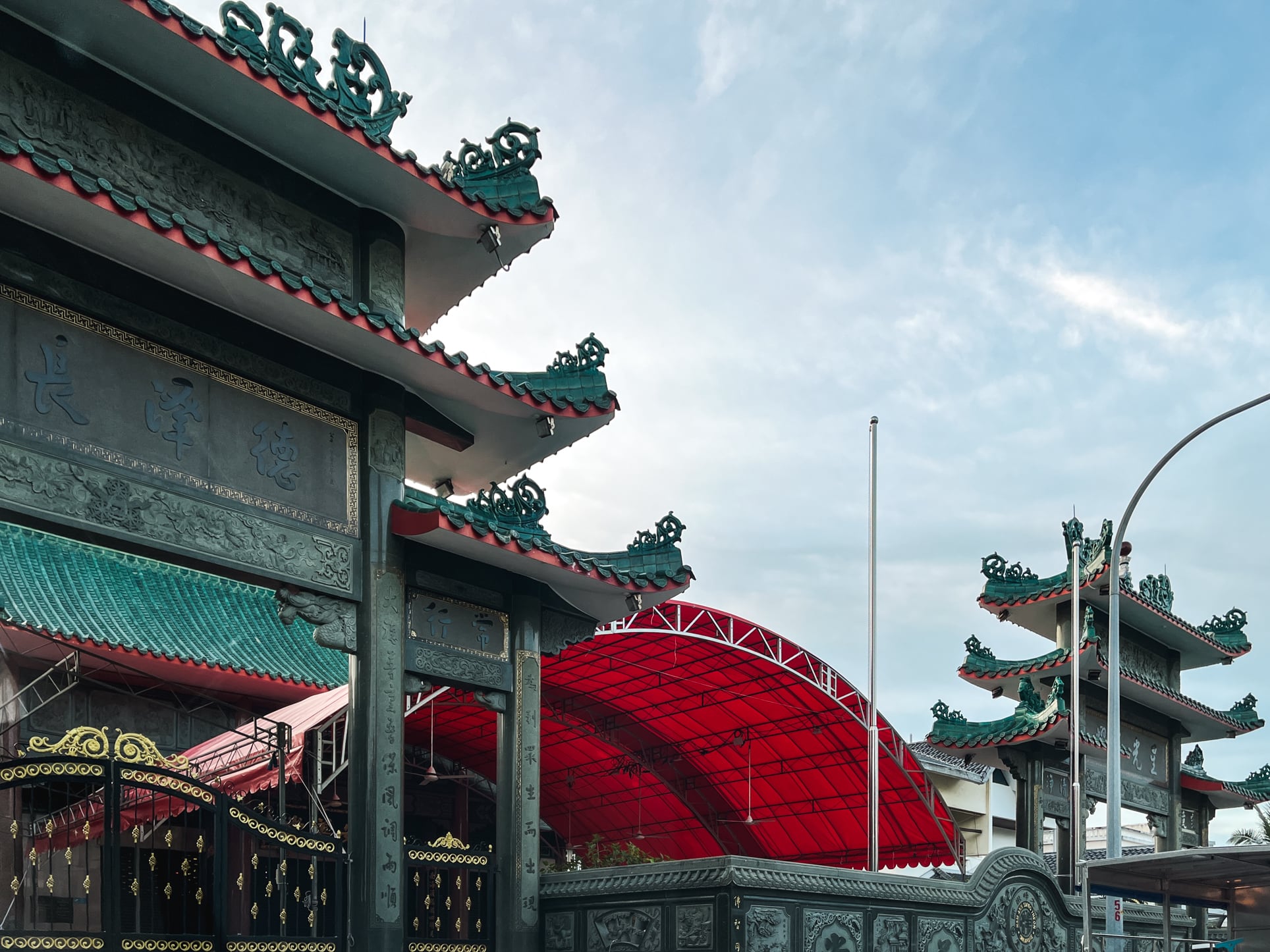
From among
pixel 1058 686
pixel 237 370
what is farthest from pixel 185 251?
pixel 1058 686

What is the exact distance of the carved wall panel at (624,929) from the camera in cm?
1329

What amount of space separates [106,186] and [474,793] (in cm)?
2696

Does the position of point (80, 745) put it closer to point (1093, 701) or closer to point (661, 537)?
point (661, 537)

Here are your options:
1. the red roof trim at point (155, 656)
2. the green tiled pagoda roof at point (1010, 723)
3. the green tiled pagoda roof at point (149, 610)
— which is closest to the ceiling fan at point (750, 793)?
the green tiled pagoda roof at point (1010, 723)

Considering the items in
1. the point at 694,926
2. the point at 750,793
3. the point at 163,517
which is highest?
the point at 163,517

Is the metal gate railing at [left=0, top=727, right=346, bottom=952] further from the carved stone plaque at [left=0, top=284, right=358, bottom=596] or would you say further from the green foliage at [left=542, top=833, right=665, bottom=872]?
the green foliage at [left=542, top=833, right=665, bottom=872]

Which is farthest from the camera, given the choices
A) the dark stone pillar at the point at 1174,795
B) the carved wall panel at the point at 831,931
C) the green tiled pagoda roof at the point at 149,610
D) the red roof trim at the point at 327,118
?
the dark stone pillar at the point at 1174,795

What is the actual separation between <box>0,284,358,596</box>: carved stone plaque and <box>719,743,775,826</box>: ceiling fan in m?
23.0

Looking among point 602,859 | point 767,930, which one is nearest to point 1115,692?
point 767,930

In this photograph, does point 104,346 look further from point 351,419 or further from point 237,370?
point 351,419

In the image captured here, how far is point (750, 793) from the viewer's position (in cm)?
3525

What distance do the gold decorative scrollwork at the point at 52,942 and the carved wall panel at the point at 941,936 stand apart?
913 centimetres

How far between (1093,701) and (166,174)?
1985 cm

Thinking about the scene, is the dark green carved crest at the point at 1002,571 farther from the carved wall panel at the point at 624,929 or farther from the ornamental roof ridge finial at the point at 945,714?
the carved wall panel at the point at 624,929
